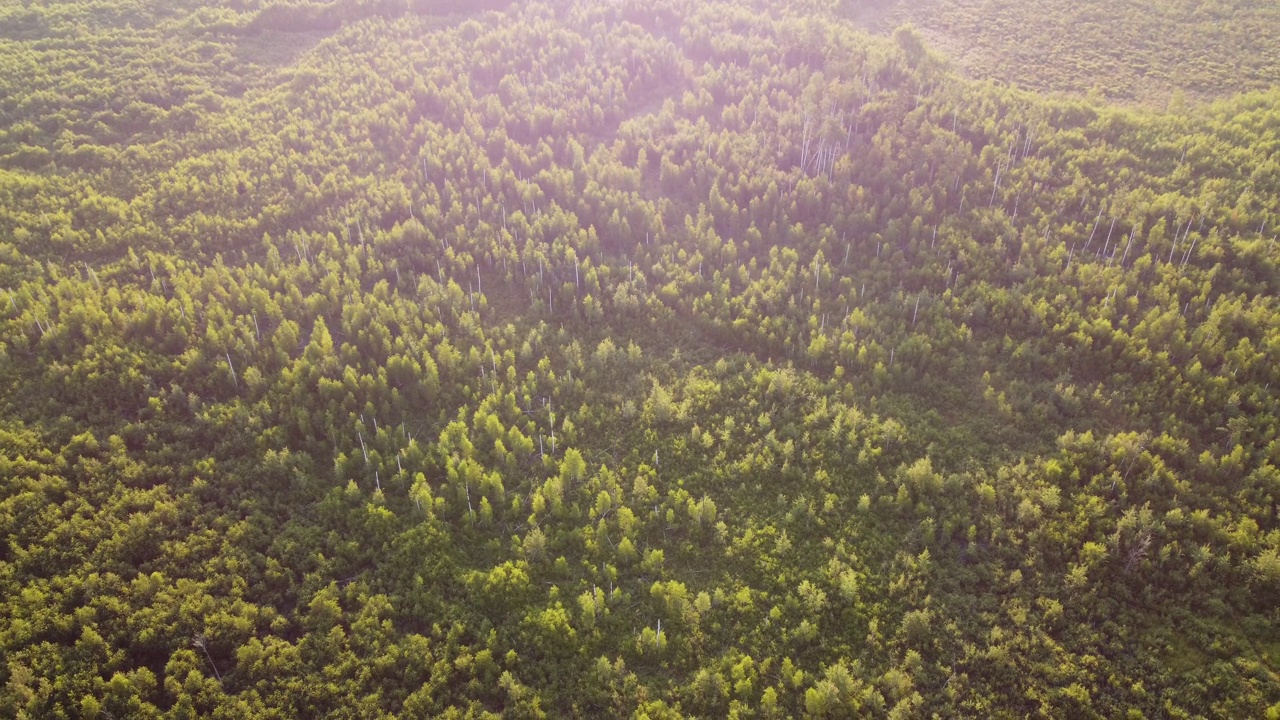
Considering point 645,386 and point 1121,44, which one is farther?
point 1121,44

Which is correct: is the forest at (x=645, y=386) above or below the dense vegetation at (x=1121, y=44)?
below

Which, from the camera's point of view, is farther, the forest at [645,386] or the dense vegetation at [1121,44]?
the dense vegetation at [1121,44]

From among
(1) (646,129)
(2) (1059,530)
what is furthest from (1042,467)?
(1) (646,129)

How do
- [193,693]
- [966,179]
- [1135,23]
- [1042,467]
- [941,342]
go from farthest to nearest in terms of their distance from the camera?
[1135,23], [966,179], [941,342], [1042,467], [193,693]

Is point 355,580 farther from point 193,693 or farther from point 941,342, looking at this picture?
point 941,342

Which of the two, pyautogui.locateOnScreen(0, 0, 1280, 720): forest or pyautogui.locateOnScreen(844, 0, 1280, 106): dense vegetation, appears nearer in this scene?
pyautogui.locateOnScreen(0, 0, 1280, 720): forest
